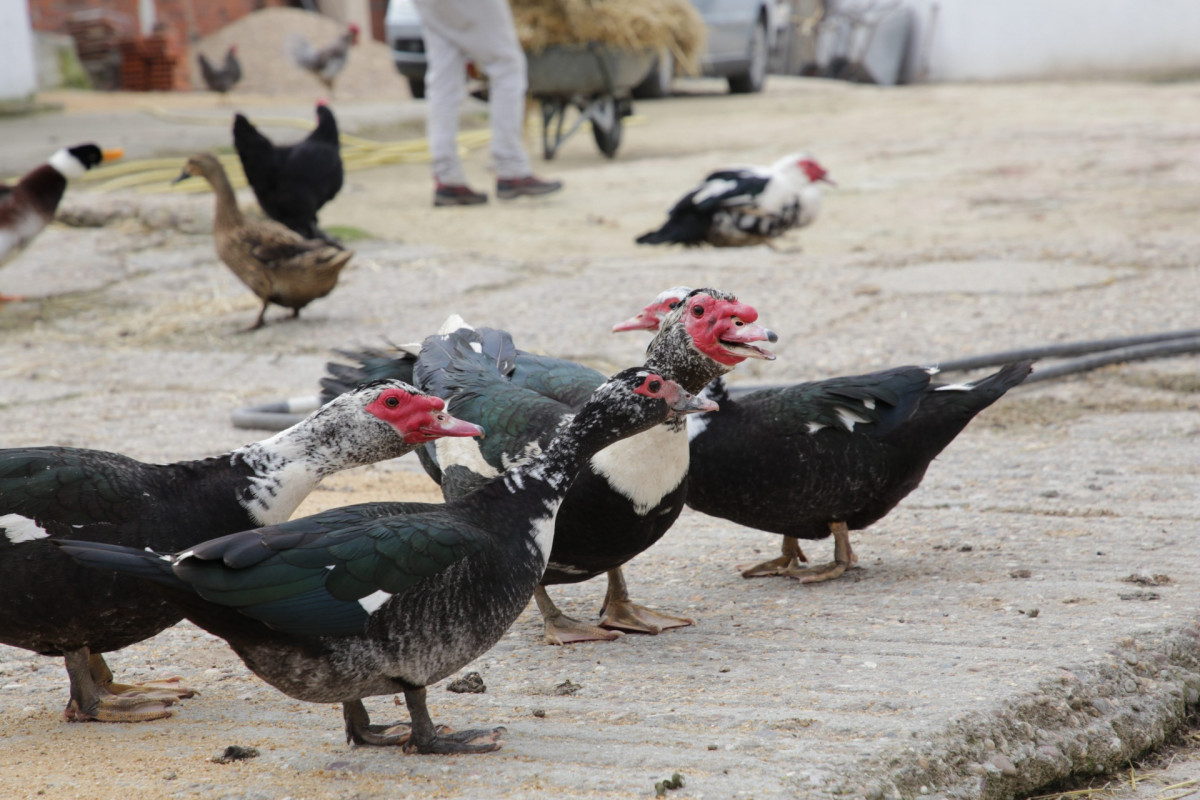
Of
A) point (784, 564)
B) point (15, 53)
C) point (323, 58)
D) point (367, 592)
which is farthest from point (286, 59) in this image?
point (367, 592)

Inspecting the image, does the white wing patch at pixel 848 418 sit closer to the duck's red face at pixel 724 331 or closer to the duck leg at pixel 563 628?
the duck's red face at pixel 724 331

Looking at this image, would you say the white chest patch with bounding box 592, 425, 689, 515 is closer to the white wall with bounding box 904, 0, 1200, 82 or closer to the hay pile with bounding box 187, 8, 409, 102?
the hay pile with bounding box 187, 8, 409, 102

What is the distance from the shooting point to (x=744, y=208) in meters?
7.62

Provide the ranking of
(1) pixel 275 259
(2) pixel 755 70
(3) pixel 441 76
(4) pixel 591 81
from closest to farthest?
(1) pixel 275 259 → (3) pixel 441 76 → (4) pixel 591 81 → (2) pixel 755 70

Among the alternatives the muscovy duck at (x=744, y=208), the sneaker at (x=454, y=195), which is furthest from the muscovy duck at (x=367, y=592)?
the sneaker at (x=454, y=195)

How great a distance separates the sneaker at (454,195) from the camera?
9.22m

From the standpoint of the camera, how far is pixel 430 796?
2072 millimetres

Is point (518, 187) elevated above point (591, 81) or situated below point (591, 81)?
below

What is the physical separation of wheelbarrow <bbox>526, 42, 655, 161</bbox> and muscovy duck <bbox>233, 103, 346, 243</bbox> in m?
4.61

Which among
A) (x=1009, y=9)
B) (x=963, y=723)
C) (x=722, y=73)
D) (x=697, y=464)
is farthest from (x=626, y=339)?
(x=1009, y=9)

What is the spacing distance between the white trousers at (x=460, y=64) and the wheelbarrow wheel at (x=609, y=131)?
280cm

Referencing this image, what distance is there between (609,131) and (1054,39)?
9.96 m

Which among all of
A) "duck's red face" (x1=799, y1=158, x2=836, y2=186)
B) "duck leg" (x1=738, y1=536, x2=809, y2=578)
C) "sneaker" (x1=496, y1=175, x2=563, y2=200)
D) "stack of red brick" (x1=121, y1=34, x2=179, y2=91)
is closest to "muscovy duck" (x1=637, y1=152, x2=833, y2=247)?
"duck's red face" (x1=799, y1=158, x2=836, y2=186)

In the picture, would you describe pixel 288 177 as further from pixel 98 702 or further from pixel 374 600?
pixel 374 600
